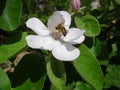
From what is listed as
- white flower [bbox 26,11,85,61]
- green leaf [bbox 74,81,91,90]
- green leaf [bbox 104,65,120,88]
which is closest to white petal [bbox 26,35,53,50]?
white flower [bbox 26,11,85,61]

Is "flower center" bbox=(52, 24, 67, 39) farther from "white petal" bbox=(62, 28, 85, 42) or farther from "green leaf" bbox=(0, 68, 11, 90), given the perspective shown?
"green leaf" bbox=(0, 68, 11, 90)

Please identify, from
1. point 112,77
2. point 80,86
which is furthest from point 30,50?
point 112,77

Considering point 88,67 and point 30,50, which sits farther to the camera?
point 30,50

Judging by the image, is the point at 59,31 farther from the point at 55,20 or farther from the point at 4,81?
the point at 4,81

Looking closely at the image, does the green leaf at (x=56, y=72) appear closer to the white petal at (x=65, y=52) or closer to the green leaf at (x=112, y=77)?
the white petal at (x=65, y=52)

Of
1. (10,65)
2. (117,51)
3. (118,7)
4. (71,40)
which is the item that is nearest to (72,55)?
(71,40)

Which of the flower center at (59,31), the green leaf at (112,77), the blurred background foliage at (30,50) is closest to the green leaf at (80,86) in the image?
the blurred background foliage at (30,50)

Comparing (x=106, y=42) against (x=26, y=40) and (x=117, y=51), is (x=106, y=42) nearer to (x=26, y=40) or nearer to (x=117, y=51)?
(x=117, y=51)
